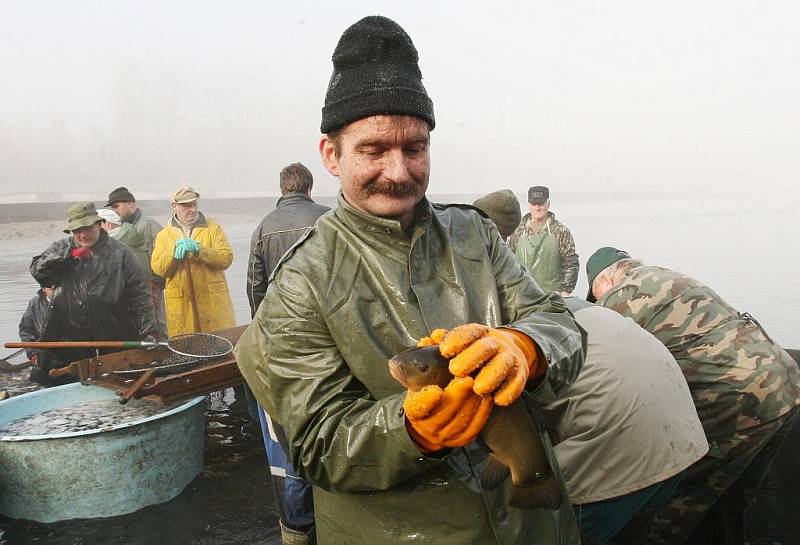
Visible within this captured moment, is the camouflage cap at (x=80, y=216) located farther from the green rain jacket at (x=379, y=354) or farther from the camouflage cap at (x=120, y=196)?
the green rain jacket at (x=379, y=354)

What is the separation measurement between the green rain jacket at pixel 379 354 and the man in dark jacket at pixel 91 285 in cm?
505

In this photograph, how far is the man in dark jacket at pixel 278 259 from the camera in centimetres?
336

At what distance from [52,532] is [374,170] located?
4.27 meters

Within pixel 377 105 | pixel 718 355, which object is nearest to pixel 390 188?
pixel 377 105

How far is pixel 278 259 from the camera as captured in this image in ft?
15.9

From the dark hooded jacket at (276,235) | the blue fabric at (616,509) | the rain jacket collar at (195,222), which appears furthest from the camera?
the rain jacket collar at (195,222)

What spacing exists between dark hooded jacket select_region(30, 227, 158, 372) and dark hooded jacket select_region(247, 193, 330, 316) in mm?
1692

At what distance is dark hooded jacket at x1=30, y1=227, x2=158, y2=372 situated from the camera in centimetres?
611

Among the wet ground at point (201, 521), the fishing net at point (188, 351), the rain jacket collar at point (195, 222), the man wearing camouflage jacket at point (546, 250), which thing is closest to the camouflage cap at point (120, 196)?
the rain jacket collar at point (195, 222)

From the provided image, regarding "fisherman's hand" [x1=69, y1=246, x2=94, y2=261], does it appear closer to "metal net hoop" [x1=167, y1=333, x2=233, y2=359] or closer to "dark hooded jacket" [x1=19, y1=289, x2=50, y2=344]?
"dark hooded jacket" [x1=19, y1=289, x2=50, y2=344]

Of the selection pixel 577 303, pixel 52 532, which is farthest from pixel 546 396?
pixel 52 532

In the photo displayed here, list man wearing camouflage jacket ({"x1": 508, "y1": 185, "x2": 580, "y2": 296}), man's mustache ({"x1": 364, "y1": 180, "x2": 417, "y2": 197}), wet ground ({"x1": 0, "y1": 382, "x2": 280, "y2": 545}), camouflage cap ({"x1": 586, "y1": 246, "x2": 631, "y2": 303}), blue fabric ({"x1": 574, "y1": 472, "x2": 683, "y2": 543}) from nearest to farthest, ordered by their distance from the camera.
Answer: man's mustache ({"x1": 364, "y1": 180, "x2": 417, "y2": 197}), blue fabric ({"x1": 574, "y1": 472, "x2": 683, "y2": 543}), wet ground ({"x1": 0, "y1": 382, "x2": 280, "y2": 545}), camouflage cap ({"x1": 586, "y1": 246, "x2": 631, "y2": 303}), man wearing camouflage jacket ({"x1": 508, "y1": 185, "x2": 580, "y2": 296})

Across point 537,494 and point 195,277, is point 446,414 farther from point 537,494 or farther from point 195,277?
point 195,277

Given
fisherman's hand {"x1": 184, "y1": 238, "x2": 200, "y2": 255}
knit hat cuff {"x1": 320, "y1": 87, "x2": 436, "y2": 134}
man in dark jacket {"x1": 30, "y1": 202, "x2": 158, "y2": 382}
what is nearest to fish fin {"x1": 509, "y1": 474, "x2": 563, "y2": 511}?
knit hat cuff {"x1": 320, "y1": 87, "x2": 436, "y2": 134}
